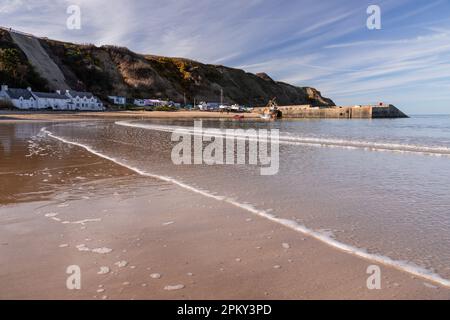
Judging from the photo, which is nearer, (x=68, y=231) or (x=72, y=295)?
(x=72, y=295)

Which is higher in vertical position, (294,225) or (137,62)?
(137,62)

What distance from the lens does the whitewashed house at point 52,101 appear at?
3165 inches

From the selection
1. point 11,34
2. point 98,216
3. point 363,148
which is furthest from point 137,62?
point 98,216

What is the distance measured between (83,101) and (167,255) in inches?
3786

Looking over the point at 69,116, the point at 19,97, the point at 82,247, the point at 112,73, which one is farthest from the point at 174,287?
the point at 112,73

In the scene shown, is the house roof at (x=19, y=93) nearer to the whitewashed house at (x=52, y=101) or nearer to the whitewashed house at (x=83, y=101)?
the whitewashed house at (x=52, y=101)

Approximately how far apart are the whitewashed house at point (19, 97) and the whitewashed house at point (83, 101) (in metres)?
11.2

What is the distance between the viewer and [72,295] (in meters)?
3.30

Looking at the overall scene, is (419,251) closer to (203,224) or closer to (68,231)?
(203,224)

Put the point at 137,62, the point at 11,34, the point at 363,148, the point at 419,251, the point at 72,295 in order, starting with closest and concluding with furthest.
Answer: the point at 72,295 < the point at 419,251 < the point at 363,148 < the point at 11,34 < the point at 137,62

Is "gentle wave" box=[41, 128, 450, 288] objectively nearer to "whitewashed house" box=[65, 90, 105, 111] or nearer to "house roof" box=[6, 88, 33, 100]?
"house roof" box=[6, 88, 33, 100]

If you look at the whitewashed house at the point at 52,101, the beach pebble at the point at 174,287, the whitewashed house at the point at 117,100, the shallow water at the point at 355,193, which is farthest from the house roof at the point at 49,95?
the beach pebble at the point at 174,287

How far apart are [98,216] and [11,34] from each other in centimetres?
12422
